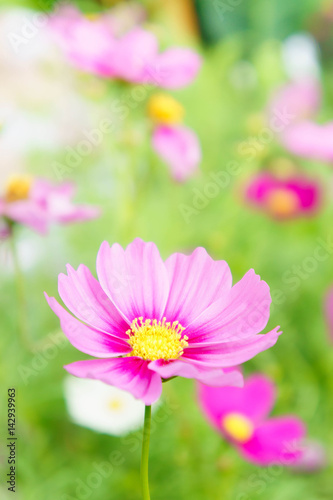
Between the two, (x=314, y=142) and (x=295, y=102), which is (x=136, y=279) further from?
A: (x=295, y=102)

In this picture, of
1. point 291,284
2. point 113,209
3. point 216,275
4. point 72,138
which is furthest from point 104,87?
point 216,275

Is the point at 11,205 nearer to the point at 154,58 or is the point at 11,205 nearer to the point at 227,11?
the point at 154,58

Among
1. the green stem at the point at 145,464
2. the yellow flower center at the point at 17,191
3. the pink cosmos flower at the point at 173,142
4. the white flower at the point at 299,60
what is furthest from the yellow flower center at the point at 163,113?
the white flower at the point at 299,60

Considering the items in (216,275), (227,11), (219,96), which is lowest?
(216,275)

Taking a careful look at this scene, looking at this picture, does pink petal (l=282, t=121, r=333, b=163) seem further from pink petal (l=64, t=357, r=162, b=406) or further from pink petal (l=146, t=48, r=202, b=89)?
pink petal (l=64, t=357, r=162, b=406)

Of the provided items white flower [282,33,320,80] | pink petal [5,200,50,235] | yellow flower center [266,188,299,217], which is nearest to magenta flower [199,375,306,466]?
pink petal [5,200,50,235]

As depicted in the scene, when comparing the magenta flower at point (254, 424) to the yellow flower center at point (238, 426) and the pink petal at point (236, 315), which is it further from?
the pink petal at point (236, 315)
